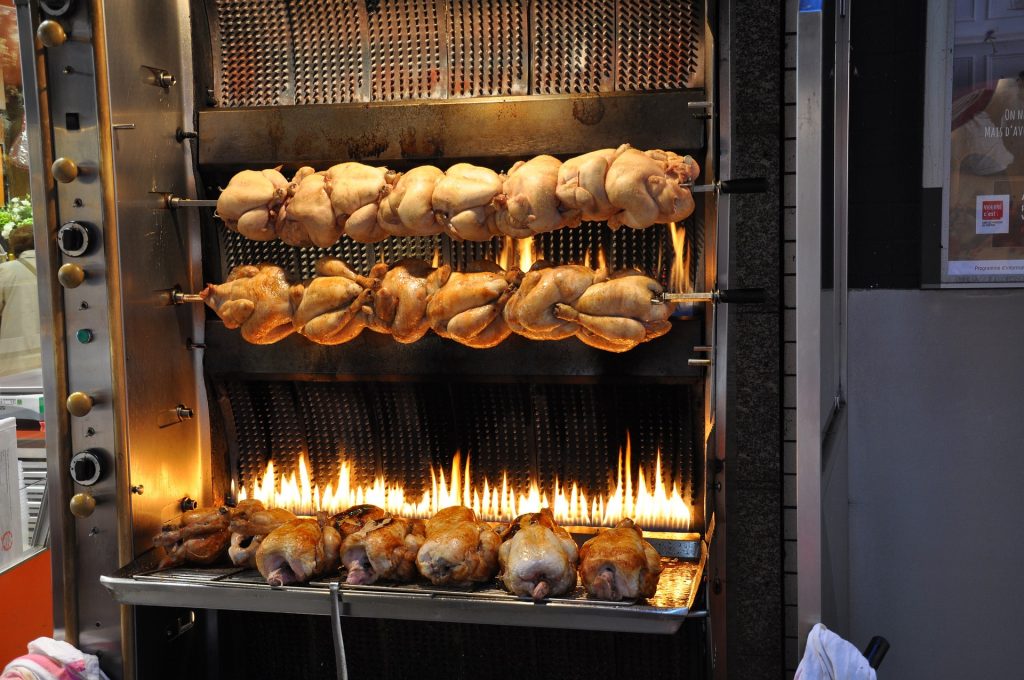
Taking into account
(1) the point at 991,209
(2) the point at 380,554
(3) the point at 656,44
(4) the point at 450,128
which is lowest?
(2) the point at 380,554

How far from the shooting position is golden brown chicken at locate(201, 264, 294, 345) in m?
2.23

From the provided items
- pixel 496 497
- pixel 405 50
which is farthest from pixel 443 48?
pixel 496 497

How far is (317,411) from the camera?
2.43 m

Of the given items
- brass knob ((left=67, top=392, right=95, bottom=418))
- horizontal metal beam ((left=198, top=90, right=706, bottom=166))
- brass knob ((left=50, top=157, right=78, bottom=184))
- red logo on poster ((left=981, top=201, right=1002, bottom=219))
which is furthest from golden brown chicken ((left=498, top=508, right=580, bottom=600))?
red logo on poster ((left=981, top=201, right=1002, bottom=219))

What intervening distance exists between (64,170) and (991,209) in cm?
265

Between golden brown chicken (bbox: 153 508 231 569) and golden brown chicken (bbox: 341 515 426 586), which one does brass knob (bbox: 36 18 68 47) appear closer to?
golden brown chicken (bbox: 153 508 231 569)

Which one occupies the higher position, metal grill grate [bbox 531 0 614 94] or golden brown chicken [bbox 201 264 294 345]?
metal grill grate [bbox 531 0 614 94]

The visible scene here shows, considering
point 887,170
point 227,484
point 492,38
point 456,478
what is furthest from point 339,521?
point 887,170

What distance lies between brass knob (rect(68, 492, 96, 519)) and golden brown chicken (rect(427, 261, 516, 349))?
96 cm

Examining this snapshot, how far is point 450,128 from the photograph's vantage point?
87.0 inches

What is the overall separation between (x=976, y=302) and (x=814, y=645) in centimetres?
147

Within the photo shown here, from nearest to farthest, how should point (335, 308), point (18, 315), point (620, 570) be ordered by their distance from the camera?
point (620, 570) < point (335, 308) < point (18, 315)

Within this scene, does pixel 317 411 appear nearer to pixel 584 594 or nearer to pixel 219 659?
pixel 219 659

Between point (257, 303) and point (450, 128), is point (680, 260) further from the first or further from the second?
point (257, 303)
